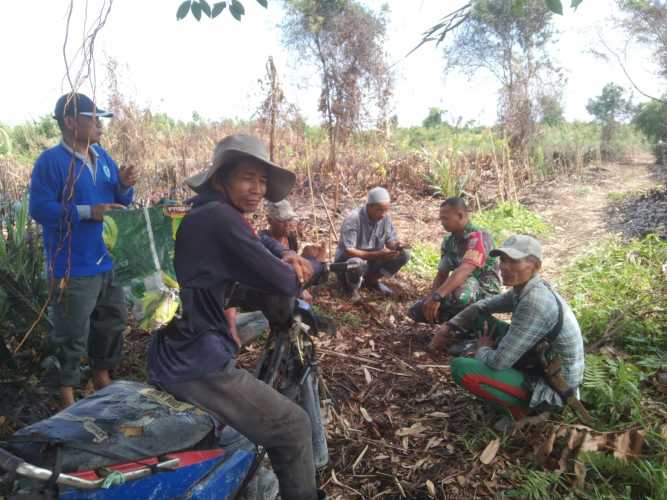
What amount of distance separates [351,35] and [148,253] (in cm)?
1550

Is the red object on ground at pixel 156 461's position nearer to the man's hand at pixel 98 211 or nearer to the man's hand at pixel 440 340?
the man's hand at pixel 98 211

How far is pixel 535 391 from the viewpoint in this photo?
2928mm

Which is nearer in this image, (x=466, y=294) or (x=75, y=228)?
(x=75, y=228)

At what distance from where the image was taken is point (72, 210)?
116 inches

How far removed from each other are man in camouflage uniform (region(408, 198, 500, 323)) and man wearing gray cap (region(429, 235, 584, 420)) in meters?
1.11

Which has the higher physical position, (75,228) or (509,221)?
(75,228)

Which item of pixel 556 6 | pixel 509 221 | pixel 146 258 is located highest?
pixel 556 6

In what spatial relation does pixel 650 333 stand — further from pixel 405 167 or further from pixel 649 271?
pixel 405 167

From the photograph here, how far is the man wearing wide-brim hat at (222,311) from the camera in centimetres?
177

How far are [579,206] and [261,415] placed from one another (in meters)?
10.6

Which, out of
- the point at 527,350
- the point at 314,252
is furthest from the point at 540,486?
the point at 314,252

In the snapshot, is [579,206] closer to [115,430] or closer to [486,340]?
[486,340]

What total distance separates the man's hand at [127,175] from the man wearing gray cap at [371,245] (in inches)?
110

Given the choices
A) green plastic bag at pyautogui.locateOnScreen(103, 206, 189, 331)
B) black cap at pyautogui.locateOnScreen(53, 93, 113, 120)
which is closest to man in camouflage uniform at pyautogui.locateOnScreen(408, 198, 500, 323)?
green plastic bag at pyautogui.locateOnScreen(103, 206, 189, 331)
